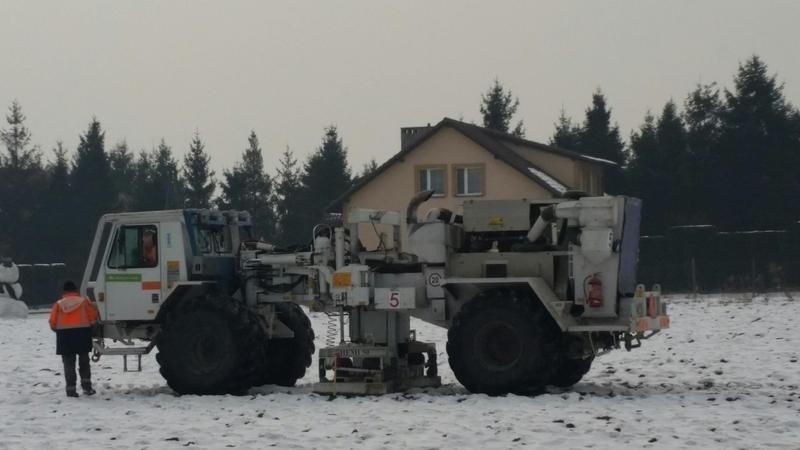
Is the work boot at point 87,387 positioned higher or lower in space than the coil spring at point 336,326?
lower

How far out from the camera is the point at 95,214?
72812 mm

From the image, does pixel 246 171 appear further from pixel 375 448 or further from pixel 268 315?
pixel 375 448

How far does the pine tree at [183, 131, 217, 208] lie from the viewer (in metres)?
75.9

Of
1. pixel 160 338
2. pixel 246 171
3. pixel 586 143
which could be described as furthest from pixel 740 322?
pixel 246 171

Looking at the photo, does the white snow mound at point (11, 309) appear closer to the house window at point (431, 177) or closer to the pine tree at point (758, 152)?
the house window at point (431, 177)

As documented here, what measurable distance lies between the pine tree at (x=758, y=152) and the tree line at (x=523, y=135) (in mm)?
48

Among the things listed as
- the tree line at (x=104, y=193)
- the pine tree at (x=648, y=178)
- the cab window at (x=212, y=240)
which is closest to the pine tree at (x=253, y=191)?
the tree line at (x=104, y=193)

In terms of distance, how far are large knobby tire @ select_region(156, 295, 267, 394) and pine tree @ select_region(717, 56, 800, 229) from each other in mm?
44768

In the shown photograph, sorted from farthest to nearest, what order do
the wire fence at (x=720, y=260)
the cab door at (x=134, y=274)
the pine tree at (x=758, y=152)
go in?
1. the pine tree at (x=758, y=152)
2. the wire fence at (x=720, y=260)
3. the cab door at (x=134, y=274)

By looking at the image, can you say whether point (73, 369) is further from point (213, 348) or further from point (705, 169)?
point (705, 169)

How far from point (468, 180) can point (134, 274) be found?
3760 cm

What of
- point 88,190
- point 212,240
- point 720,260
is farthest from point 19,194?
point 212,240

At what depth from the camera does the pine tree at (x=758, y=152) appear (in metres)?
60.3

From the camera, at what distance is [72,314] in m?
18.4
